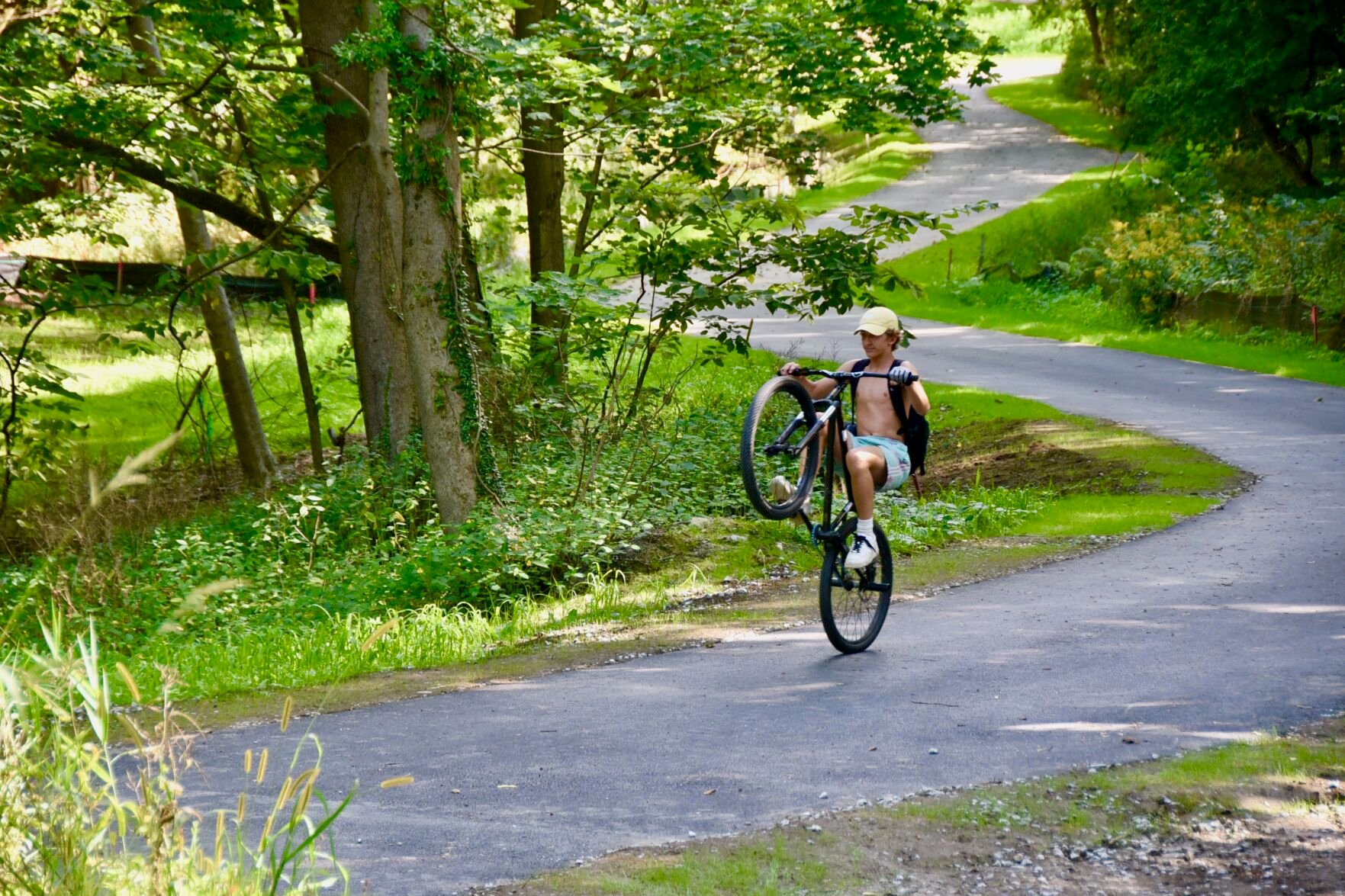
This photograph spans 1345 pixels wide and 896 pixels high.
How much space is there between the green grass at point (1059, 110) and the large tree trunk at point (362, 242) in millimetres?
37102

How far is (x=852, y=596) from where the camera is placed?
8.09m

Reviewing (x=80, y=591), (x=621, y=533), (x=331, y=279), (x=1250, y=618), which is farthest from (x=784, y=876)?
(x=331, y=279)

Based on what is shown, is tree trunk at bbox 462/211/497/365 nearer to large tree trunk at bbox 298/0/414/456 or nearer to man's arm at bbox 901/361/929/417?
large tree trunk at bbox 298/0/414/456

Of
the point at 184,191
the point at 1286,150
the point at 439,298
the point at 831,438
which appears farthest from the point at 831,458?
the point at 1286,150

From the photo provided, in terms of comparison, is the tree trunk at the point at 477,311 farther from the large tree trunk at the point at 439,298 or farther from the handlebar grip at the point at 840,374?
the handlebar grip at the point at 840,374

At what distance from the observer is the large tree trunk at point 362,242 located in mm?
12805

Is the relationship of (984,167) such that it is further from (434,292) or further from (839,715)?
(839,715)

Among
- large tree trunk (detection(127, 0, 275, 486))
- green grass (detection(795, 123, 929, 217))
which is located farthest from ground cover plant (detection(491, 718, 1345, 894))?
green grass (detection(795, 123, 929, 217))

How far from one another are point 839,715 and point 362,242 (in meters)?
8.98

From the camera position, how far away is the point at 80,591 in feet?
35.8

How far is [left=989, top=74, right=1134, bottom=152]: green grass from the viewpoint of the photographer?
49.4 m

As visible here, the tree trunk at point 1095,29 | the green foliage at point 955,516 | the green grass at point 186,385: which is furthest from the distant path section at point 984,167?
the green foliage at point 955,516

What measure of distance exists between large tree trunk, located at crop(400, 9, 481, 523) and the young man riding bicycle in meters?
4.57

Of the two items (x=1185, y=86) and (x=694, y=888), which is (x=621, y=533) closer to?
(x=694, y=888)
